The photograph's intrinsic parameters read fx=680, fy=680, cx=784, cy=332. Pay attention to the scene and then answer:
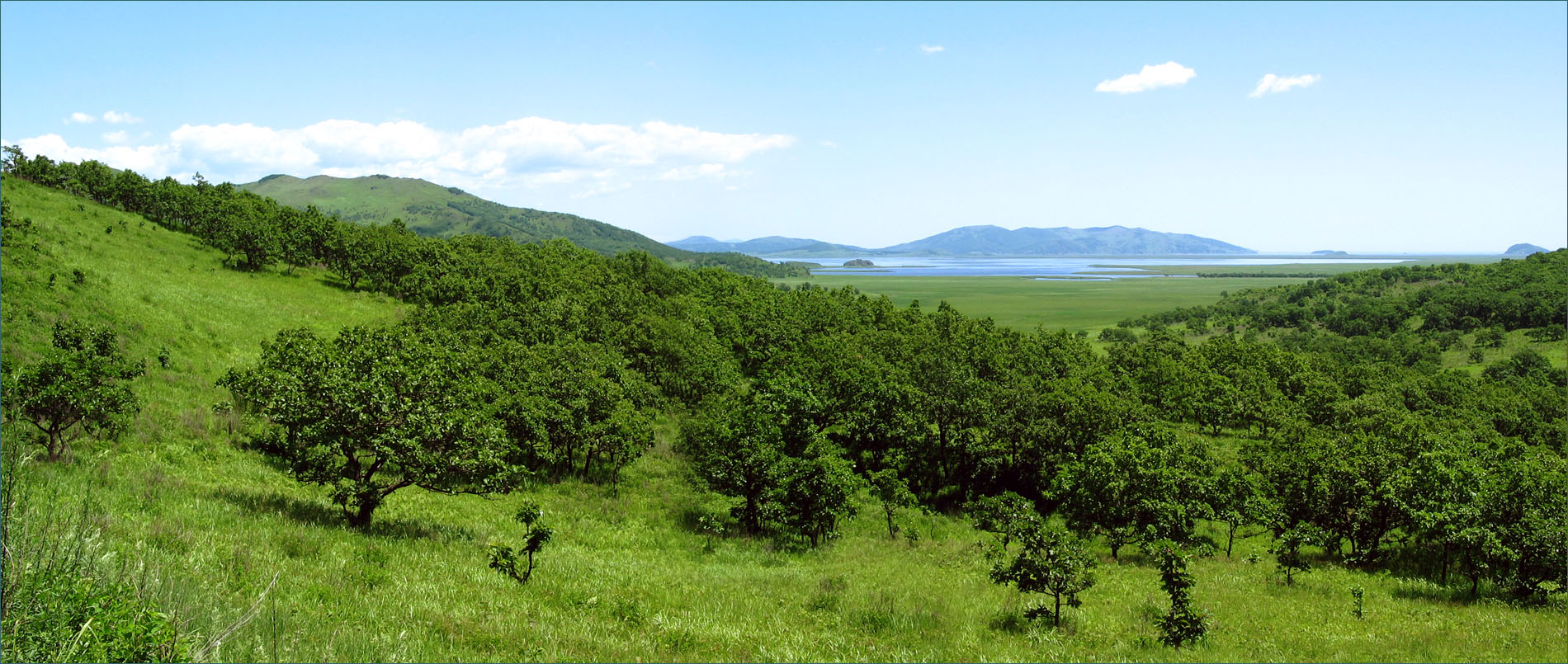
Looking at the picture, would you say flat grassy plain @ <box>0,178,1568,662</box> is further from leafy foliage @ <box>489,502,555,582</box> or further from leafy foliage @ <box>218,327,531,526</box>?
leafy foliage @ <box>218,327,531,526</box>

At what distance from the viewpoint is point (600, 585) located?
19.3m

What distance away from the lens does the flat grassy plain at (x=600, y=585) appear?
1303 cm

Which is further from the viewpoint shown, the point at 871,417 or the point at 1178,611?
the point at 871,417

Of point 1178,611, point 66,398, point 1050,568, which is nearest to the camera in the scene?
point 1178,611

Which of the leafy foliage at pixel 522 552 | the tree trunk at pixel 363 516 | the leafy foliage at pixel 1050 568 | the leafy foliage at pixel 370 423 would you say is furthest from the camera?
the tree trunk at pixel 363 516

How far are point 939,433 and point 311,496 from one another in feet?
119

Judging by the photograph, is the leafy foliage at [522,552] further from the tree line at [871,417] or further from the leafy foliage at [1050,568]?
the leafy foliage at [1050,568]

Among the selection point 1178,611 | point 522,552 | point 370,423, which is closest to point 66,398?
point 370,423

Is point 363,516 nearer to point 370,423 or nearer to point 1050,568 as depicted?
point 370,423

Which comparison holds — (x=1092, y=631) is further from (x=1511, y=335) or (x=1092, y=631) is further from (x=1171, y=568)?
(x=1511, y=335)

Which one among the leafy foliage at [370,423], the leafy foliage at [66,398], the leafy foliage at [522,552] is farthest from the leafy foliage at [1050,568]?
the leafy foliage at [66,398]

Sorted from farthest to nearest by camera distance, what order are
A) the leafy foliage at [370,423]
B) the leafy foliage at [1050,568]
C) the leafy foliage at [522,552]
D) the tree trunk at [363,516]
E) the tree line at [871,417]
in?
the tree line at [871,417], the tree trunk at [363,516], the leafy foliage at [370,423], the leafy foliage at [1050,568], the leafy foliage at [522,552]

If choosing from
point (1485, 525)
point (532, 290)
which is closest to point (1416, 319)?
point (1485, 525)

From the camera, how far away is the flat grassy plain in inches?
513
